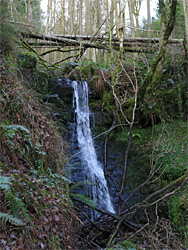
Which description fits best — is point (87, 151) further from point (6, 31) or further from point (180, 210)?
point (6, 31)

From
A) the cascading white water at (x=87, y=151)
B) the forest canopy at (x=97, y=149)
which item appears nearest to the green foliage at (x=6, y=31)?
the forest canopy at (x=97, y=149)

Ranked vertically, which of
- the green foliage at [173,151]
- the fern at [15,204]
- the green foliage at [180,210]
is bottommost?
the green foliage at [180,210]

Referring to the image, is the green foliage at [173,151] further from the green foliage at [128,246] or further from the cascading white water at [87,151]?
the green foliage at [128,246]

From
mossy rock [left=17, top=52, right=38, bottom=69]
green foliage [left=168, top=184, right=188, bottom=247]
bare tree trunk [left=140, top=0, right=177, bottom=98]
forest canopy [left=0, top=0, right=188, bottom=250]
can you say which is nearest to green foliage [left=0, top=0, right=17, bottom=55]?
forest canopy [left=0, top=0, right=188, bottom=250]

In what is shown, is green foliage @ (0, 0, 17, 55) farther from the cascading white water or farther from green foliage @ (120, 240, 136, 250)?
green foliage @ (120, 240, 136, 250)

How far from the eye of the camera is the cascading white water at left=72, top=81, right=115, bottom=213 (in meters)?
6.13

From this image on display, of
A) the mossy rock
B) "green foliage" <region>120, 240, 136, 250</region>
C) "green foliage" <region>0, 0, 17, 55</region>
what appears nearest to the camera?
"green foliage" <region>120, 240, 136, 250</region>

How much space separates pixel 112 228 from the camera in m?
4.62

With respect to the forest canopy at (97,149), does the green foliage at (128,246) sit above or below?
below

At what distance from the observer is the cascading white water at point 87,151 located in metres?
6.13

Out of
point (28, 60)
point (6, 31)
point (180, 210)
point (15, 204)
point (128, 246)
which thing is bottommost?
point (180, 210)

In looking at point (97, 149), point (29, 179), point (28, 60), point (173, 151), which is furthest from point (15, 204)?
point (28, 60)

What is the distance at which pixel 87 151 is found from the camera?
750 cm

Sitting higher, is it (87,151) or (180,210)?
(87,151)
